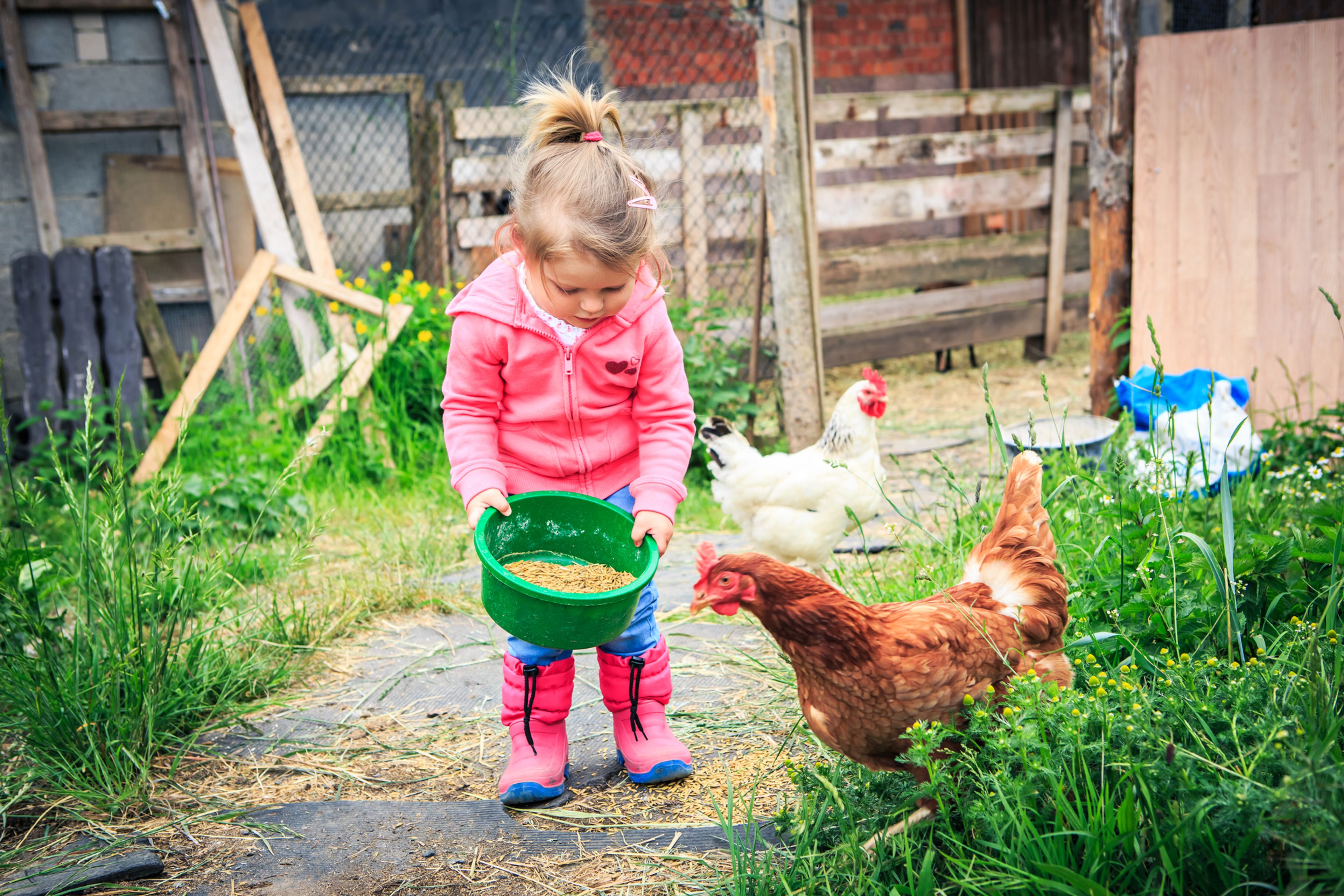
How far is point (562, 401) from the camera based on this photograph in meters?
2.27

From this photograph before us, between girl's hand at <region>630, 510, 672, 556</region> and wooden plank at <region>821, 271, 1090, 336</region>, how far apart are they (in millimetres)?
4714

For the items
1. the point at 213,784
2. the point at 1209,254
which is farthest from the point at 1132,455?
the point at 213,784

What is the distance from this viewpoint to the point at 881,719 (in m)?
1.81

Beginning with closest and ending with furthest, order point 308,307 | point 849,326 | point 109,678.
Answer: point 109,678 < point 308,307 < point 849,326

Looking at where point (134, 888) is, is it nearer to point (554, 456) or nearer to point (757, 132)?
point (554, 456)

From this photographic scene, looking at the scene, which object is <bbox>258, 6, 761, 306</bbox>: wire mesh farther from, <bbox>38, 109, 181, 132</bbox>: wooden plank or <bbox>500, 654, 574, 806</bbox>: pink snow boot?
<bbox>500, 654, 574, 806</bbox>: pink snow boot

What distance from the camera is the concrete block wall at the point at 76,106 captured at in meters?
5.67

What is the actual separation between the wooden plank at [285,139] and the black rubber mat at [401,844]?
4.16 m

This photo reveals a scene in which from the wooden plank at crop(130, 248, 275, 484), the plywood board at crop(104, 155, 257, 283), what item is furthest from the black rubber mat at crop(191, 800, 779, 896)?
the plywood board at crop(104, 155, 257, 283)

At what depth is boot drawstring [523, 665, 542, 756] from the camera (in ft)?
7.64

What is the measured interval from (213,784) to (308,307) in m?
3.59

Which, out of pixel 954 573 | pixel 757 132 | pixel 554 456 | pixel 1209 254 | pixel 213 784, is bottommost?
pixel 213 784

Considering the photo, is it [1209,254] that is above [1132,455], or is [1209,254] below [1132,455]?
above

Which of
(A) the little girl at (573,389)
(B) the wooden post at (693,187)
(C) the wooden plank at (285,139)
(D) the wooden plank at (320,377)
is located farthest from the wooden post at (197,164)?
(A) the little girl at (573,389)
